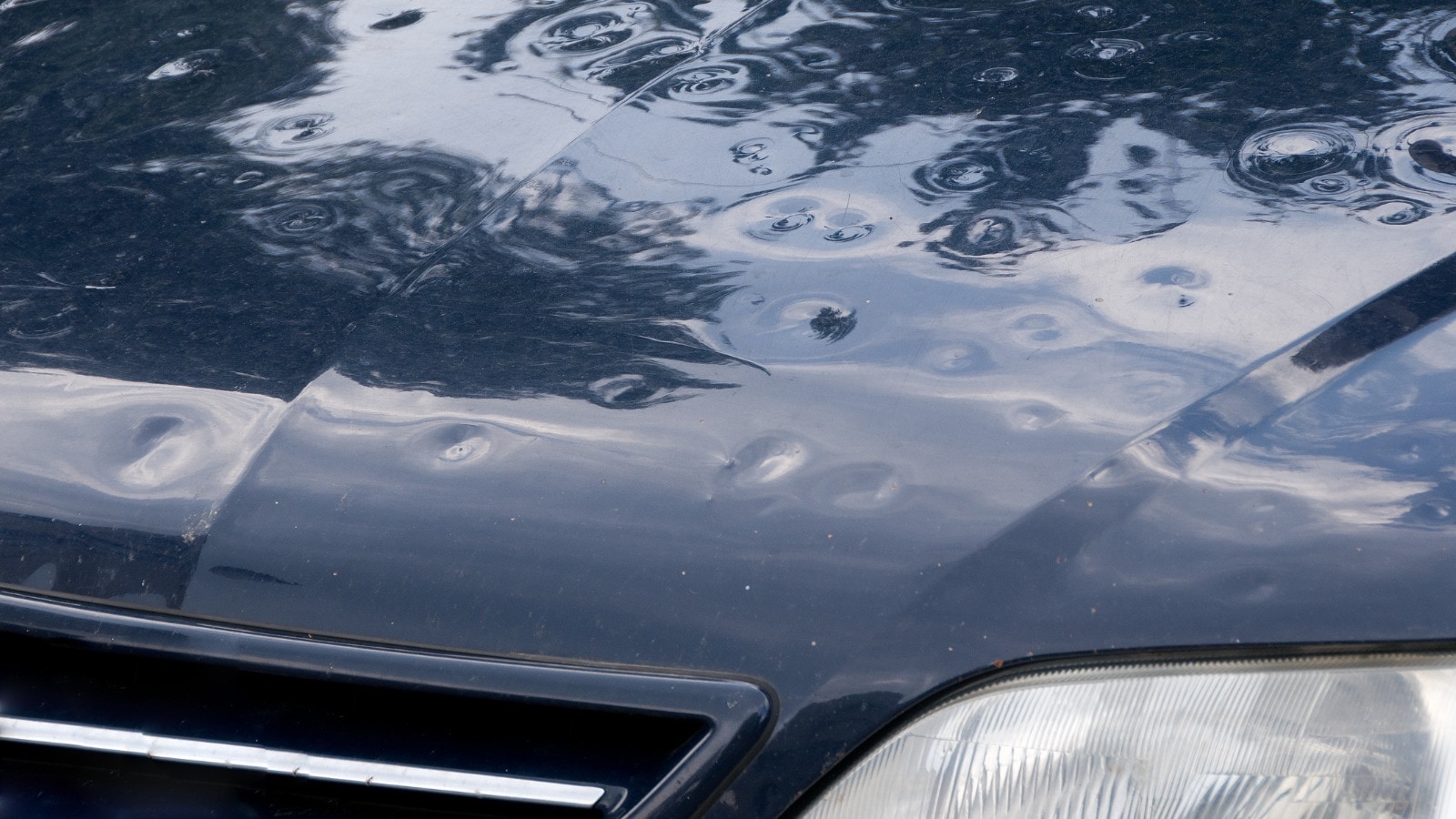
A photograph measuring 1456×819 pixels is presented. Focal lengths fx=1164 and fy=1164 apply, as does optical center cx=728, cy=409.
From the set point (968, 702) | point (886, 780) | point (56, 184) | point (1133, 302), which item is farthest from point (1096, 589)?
point (56, 184)

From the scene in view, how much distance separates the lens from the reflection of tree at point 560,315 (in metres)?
1.35

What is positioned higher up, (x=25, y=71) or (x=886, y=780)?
(x=25, y=71)

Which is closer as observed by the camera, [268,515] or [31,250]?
[268,515]

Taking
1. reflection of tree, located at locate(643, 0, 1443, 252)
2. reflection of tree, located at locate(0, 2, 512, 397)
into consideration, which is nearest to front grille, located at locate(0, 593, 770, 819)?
reflection of tree, located at locate(0, 2, 512, 397)

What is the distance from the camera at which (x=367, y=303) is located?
1.49 meters

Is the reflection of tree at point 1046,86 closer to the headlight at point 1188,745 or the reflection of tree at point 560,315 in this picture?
the reflection of tree at point 560,315

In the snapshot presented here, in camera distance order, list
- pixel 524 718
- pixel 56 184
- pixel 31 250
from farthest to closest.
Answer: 1. pixel 56 184
2. pixel 31 250
3. pixel 524 718

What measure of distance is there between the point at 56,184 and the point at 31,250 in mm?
200

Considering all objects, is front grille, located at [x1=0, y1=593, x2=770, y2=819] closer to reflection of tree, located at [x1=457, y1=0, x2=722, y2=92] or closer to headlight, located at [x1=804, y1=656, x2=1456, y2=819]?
headlight, located at [x1=804, y1=656, x2=1456, y2=819]

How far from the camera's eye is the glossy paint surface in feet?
3.71

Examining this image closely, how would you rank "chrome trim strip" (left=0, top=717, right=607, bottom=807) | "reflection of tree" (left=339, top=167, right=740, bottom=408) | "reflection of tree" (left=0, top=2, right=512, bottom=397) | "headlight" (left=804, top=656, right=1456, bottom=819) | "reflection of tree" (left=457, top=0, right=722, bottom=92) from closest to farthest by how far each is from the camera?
"headlight" (left=804, top=656, right=1456, bottom=819)
"chrome trim strip" (left=0, top=717, right=607, bottom=807)
"reflection of tree" (left=339, top=167, right=740, bottom=408)
"reflection of tree" (left=0, top=2, right=512, bottom=397)
"reflection of tree" (left=457, top=0, right=722, bottom=92)

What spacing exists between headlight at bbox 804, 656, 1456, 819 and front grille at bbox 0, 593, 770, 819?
19 centimetres

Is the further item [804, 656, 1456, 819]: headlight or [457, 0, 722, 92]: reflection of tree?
[457, 0, 722, 92]: reflection of tree

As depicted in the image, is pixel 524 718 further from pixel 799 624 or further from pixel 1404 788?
pixel 1404 788
